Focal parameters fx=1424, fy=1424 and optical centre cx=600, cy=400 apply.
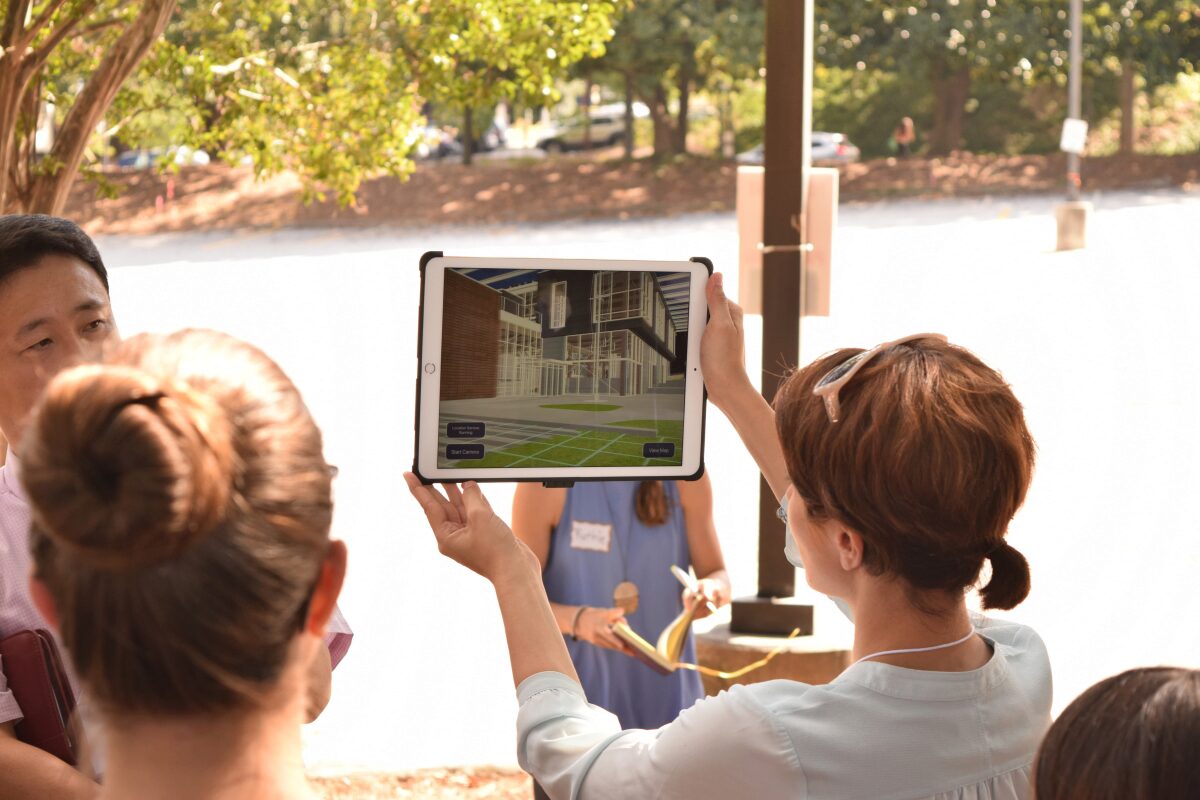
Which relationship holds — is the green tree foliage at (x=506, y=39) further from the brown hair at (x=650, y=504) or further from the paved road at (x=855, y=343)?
the brown hair at (x=650, y=504)

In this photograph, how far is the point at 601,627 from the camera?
3.56 meters

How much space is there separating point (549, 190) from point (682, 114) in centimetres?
425

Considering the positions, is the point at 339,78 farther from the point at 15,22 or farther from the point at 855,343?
the point at 855,343

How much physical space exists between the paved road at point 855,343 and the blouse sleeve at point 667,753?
1.41ft

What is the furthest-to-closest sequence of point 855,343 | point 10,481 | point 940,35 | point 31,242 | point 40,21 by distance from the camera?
1. point 940,35
2. point 855,343
3. point 40,21
4. point 31,242
5. point 10,481

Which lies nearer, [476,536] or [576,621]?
[476,536]

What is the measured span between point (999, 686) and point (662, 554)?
1.94 meters

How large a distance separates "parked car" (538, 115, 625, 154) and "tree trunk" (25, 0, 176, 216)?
125 feet

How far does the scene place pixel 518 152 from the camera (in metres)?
42.1

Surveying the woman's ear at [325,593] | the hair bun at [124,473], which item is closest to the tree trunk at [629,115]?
the woman's ear at [325,593]

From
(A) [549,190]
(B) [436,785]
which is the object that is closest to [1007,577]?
(B) [436,785]

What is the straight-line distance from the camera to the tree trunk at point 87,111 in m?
4.54

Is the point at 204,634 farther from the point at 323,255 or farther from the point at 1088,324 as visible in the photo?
the point at 323,255

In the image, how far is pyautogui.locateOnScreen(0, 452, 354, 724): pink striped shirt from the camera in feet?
6.68
